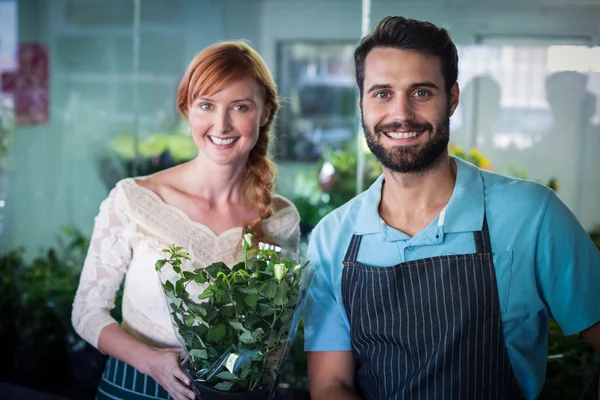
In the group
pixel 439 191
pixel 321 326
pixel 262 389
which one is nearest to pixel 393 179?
pixel 439 191

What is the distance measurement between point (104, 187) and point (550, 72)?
2563 millimetres

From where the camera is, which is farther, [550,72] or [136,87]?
[136,87]

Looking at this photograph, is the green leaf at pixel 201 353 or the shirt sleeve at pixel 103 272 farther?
the shirt sleeve at pixel 103 272

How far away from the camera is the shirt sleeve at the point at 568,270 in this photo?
5.53ft

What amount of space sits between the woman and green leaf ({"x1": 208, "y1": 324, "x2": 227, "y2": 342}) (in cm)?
60

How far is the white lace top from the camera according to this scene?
211cm

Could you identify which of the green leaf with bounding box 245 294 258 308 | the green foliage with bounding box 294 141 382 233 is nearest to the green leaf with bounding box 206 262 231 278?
the green leaf with bounding box 245 294 258 308

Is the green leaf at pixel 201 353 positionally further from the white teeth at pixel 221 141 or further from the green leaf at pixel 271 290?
the white teeth at pixel 221 141

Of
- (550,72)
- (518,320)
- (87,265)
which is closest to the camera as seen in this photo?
(518,320)

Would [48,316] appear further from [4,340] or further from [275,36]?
[275,36]

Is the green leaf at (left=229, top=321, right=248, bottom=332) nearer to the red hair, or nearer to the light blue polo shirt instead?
the light blue polo shirt

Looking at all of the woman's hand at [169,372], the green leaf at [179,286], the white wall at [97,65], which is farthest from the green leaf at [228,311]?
the white wall at [97,65]

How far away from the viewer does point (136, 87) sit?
14.2 ft

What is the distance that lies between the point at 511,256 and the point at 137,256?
3.44 ft
